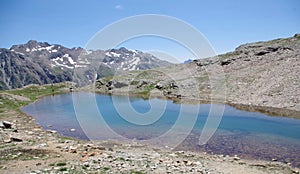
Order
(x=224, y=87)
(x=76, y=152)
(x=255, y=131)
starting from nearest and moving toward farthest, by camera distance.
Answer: (x=76, y=152) < (x=255, y=131) < (x=224, y=87)

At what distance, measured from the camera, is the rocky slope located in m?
61.4

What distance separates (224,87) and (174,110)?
88.0ft

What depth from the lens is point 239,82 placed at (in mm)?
79062

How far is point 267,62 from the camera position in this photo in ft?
285

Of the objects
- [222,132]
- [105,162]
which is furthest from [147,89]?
[105,162]

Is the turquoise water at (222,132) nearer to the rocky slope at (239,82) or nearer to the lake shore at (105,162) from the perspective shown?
the lake shore at (105,162)

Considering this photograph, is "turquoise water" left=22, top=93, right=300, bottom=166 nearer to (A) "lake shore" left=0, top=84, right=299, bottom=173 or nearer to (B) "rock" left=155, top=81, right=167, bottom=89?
(A) "lake shore" left=0, top=84, right=299, bottom=173

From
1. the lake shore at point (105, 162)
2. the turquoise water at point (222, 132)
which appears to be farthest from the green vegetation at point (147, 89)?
the lake shore at point (105, 162)

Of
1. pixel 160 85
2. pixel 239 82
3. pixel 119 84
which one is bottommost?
pixel 160 85

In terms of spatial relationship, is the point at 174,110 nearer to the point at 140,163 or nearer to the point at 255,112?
the point at 255,112

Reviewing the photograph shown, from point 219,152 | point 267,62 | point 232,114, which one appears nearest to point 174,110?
point 232,114

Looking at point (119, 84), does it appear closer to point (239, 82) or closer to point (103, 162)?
point (239, 82)

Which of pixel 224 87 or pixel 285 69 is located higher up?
pixel 285 69

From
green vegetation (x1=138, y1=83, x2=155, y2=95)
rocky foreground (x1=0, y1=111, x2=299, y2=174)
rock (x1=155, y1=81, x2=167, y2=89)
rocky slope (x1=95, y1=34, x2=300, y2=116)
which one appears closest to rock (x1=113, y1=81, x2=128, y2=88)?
rocky slope (x1=95, y1=34, x2=300, y2=116)
